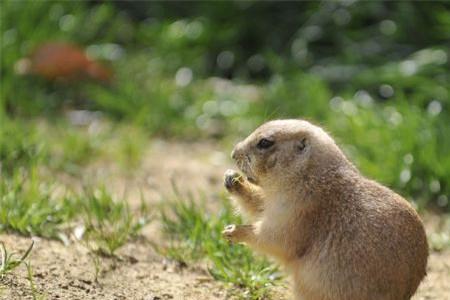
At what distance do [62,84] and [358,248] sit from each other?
445 cm

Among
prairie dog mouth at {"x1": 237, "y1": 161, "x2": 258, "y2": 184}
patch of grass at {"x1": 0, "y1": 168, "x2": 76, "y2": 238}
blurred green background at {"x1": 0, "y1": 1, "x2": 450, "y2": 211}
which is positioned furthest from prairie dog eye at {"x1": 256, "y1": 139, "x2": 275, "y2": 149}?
blurred green background at {"x1": 0, "y1": 1, "x2": 450, "y2": 211}

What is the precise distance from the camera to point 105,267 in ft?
15.6

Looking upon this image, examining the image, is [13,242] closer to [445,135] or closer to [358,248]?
[358,248]

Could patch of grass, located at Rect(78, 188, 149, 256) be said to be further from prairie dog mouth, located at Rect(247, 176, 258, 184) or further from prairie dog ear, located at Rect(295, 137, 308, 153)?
prairie dog ear, located at Rect(295, 137, 308, 153)

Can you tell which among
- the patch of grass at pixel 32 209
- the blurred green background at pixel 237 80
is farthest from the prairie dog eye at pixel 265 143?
the blurred green background at pixel 237 80

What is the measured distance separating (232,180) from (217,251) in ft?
1.56

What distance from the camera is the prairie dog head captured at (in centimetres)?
431

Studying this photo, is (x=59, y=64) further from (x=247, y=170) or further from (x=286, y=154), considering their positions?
(x=286, y=154)

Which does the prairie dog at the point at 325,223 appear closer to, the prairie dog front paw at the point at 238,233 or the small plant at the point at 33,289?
the prairie dog front paw at the point at 238,233

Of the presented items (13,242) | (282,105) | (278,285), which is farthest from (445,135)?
(13,242)

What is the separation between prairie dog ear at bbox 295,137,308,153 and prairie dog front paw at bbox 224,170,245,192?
0.40 m

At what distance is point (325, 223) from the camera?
4.15 metres

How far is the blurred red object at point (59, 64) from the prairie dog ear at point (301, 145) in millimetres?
3790

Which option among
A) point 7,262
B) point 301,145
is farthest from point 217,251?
point 7,262
